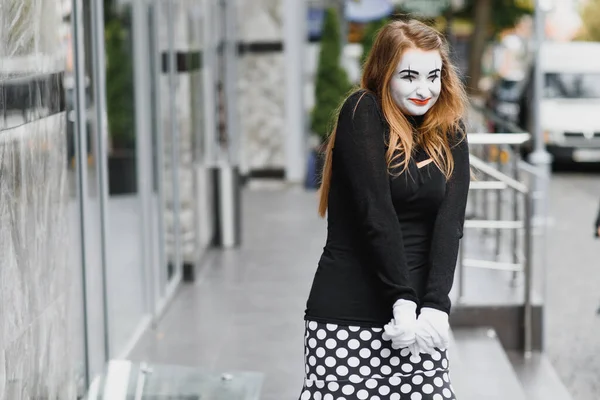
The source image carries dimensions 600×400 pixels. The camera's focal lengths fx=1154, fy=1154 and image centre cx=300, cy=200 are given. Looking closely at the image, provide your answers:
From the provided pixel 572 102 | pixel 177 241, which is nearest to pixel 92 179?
pixel 177 241

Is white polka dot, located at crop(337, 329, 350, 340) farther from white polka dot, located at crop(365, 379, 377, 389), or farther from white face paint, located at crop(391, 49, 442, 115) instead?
white face paint, located at crop(391, 49, 442, 115)

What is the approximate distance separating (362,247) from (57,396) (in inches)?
72.0

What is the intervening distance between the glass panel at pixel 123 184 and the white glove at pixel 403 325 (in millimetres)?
3417

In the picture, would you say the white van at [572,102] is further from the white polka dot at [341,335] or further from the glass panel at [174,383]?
the white polka dot at [341,335]

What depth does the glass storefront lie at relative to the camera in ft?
12.8

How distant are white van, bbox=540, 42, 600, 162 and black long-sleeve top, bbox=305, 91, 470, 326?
52.1ft

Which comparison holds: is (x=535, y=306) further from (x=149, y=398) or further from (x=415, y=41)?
(x=415, y=41)

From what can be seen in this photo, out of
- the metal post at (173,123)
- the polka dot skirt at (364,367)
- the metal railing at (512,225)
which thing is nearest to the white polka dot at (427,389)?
the polka dot skirt at (364,367)

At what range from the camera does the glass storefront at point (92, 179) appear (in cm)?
390

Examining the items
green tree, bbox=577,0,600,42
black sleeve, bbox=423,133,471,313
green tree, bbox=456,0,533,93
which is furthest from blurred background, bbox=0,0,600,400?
green tree, bbox=577,0,600,42

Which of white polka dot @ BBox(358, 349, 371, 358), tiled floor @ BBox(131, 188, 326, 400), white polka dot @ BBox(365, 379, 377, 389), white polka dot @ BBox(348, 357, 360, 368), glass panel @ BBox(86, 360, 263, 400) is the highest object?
white polka dot @ BBox(358, 349, 371, 358)

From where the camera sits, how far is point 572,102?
1980 cm

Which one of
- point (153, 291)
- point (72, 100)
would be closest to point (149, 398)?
point (72, 100)

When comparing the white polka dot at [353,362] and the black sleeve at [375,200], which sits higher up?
the black sleeve at [375,200]
